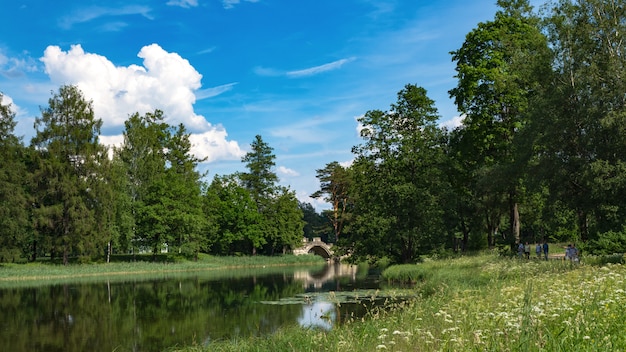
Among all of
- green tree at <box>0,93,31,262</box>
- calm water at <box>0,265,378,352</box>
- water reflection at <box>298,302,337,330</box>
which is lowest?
calm water at <box>0,265,378,352</box>

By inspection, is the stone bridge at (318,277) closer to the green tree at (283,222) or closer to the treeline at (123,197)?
the treeline at (123,197)

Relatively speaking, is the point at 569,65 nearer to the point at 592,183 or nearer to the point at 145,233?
the point at 592,183

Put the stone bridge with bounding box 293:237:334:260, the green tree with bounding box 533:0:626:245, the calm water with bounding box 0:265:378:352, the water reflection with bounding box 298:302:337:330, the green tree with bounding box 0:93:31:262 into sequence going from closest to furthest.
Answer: the calm water with bounding box 0:265:378:352 → the water reflection with bounding box 298:302:337:330 → the green tree with bounding box 533:0:626:245 → the green tree with bounding box 0:93:31:262 → the stone bridge with bounding box 293:237:334:260

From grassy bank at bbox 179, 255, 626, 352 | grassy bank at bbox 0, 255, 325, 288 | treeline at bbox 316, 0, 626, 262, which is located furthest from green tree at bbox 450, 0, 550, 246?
grassy bank at bbox 0, 255, 325, 288

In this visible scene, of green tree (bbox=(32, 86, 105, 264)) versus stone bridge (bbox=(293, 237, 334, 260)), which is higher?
green tree (bbox=(32, 86, 105, 264))

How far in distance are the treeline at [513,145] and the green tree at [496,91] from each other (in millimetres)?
85

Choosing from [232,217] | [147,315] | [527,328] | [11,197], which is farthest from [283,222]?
[527,328]

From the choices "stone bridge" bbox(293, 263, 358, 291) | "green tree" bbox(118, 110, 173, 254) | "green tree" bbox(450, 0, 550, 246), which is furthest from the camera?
"green tree" bbox(118, 110, 173, 254)

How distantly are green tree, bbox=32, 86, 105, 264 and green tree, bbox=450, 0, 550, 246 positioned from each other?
3720 centimetres

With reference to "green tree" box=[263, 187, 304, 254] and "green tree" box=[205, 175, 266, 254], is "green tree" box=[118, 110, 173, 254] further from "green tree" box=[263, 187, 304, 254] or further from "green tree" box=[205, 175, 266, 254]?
"green tree" box=[263, 187, 304, 254]

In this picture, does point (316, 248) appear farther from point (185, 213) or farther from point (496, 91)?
point (496, 91)

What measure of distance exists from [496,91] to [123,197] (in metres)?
42.8

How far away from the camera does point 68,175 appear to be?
52906mm

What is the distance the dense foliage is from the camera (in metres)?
26.1
